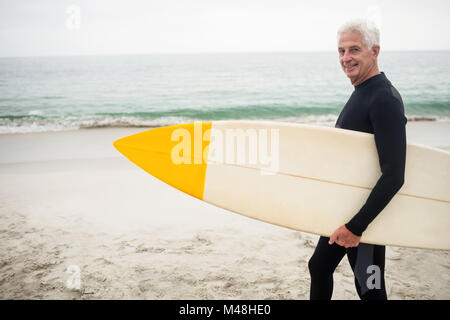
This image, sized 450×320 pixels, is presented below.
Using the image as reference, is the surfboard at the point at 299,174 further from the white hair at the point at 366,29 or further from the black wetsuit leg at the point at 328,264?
the white hair at the point at 366,29

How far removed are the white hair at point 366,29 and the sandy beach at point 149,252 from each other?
1.59 meters

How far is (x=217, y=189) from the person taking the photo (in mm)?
1887

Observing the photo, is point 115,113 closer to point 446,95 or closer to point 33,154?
point 33,154

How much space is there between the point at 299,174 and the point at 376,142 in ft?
2.19

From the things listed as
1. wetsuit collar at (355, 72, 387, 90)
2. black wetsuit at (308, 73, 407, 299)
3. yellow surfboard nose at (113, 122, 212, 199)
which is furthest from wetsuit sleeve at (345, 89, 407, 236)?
yellow surfboard nose at (113, 122, 212, 199)

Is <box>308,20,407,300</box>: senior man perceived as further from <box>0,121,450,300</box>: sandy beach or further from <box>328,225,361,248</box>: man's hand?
<box>0,121,450,300</box>: sandy beach

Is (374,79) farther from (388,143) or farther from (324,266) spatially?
(324,266)

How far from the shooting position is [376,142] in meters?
1.07

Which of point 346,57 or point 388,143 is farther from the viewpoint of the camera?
point 346,57

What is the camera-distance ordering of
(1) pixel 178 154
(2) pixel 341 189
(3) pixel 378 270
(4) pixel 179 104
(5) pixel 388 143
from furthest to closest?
(4) pixel 179 104 → (1) pixel 178 154 → (2) pixel 341 189 → (3) pixel 378 270 → (5) pixel 388 143

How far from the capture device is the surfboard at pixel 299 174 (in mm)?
1570

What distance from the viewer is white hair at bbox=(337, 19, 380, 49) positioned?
1.16 m

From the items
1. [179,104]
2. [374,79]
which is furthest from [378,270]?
[179,104]
